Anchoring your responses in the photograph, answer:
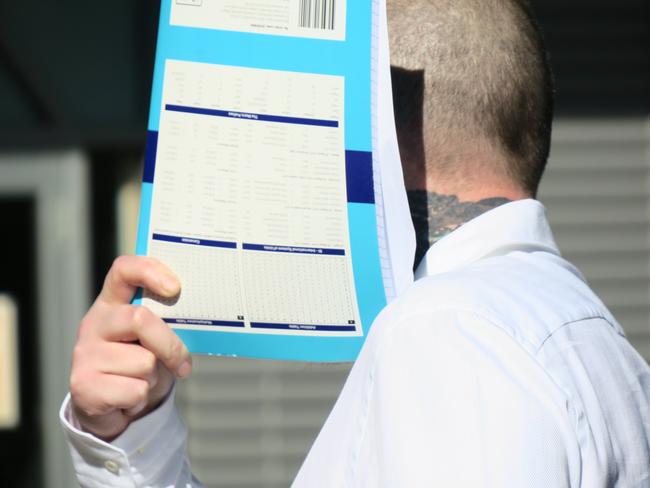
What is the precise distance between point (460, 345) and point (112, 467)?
0.60 m

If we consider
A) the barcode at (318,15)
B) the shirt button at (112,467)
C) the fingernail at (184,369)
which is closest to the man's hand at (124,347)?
the fingernail at (184,369)

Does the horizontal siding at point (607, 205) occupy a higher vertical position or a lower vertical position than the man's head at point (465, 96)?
lower

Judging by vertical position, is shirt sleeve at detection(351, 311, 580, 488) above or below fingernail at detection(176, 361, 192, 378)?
above

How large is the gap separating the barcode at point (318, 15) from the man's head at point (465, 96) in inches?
7.6

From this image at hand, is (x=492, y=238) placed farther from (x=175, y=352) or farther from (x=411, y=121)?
(x=175, y=352)

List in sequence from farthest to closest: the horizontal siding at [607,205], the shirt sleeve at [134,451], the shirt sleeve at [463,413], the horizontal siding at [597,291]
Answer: the horizontal siding at [607,205] → the horizontal siding at [597,291] → the shirt sleeve at [134,451] → the shirt sleeve at [463,413]

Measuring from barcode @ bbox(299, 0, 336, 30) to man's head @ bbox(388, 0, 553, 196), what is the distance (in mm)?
193

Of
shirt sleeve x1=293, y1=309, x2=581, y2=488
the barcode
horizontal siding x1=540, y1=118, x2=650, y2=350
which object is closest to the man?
shirt sleeve x1=293, y1=309, x2=581, y2=488

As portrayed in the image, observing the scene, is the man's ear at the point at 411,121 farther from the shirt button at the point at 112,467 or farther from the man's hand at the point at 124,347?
the shirt button at the point at 112,467

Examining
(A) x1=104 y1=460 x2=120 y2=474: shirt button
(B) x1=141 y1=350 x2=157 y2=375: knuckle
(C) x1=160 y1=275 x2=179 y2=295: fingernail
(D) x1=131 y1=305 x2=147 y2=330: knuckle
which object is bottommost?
(A) x1=104 y1=460 x2=120 y2=474: shirt button

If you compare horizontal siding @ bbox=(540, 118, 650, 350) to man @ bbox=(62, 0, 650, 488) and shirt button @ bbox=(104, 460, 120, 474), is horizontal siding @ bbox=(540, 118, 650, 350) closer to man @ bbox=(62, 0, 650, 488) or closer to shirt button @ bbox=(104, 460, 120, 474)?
man @ bbox=(62, 0, 650, 488)

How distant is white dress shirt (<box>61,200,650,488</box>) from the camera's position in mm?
1057

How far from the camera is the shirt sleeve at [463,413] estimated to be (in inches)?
41.3

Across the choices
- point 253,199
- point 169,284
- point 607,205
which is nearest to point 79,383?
point 169,284
